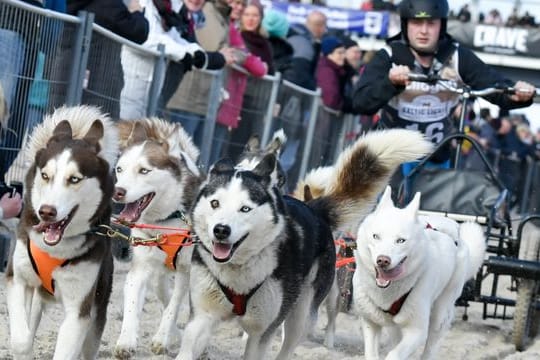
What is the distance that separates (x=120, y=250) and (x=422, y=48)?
2562 millimetres

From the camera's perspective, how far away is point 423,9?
7793 mm

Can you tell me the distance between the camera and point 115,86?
27.3 feet

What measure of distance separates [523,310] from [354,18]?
81.0ft

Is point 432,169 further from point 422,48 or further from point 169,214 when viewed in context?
point 169,214

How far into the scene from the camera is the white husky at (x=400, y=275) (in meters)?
5.73

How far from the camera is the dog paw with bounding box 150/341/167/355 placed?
237 inches

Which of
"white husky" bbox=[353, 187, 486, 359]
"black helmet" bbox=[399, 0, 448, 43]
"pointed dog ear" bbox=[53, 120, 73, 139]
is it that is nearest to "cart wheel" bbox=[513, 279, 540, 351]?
"white husky" bbox=[353, 187, 486, 359]

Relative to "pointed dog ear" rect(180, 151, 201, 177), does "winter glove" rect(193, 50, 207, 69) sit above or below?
above

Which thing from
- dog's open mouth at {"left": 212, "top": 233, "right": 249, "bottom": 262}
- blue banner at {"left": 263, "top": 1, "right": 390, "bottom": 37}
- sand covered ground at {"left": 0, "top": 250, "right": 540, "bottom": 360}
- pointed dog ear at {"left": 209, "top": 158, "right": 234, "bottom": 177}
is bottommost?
sand covered ground at {"left": 0, "top": 250, "right": 540, "bottom": 360}

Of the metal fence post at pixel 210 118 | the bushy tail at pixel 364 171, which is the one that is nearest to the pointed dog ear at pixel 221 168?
the bushy tail at pixel 364 171

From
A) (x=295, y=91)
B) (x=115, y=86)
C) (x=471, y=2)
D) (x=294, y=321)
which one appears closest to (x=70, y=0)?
(x=115, y=86)

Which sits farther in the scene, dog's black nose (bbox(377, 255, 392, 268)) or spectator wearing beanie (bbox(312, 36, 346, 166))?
spectator wearing beanie (bbox(312, 36, 346, 166))

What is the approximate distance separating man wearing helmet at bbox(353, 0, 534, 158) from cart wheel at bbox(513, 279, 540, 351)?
134cm

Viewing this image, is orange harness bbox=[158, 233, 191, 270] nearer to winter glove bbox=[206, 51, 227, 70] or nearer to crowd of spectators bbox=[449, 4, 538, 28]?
winter glove bbox=[206, 51, 227, 70]
